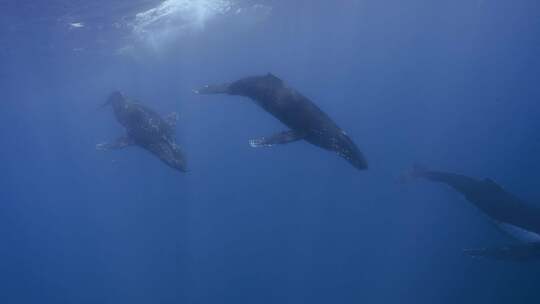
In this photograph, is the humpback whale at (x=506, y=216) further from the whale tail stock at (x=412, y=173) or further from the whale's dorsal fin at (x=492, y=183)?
the whale tail stock at (x=412, y=173)

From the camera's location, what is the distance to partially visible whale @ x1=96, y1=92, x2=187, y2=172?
1211cm

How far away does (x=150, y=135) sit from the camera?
12539mm

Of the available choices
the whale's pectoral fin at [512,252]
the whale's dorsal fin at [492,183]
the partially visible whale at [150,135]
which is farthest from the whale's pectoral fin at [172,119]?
the whale's dorsal fin at [492,183]

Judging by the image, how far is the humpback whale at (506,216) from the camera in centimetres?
1378

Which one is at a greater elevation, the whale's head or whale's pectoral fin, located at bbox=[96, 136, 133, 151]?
the whale's head

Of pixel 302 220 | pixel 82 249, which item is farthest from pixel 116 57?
pixel 302 220

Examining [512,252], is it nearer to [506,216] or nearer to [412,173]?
[506,216]

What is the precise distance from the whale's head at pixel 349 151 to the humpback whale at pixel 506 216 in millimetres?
8421

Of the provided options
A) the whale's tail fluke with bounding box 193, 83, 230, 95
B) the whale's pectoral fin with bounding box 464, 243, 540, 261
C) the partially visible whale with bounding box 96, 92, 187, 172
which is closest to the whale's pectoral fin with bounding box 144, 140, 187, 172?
the partially visible whale with bounding box 96, 92, 187, 172

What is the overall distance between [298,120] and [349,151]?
4.07 feet

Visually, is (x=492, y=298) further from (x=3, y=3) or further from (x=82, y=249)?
(x=82, y=249)

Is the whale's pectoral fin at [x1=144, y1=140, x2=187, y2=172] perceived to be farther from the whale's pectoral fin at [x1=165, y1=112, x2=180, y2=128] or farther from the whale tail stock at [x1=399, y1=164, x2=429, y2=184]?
the whale tail stock at [x1=399, y1=164, x2=429, y2=184]

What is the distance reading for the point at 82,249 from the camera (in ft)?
165

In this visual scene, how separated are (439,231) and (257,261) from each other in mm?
15011
